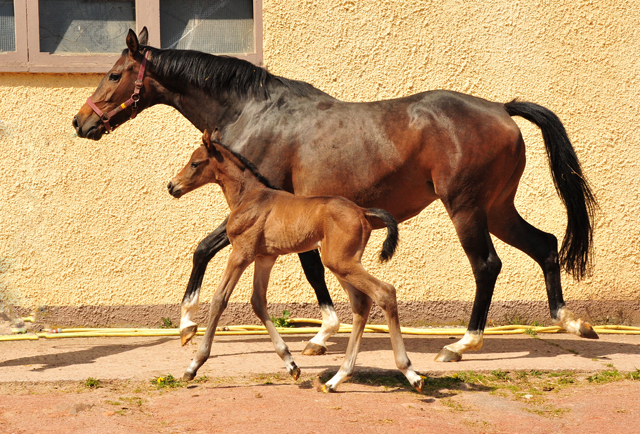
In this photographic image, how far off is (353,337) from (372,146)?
173cm

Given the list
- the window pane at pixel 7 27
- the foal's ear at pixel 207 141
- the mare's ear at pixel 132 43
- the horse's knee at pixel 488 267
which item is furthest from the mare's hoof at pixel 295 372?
the window pane at pixel 7 27

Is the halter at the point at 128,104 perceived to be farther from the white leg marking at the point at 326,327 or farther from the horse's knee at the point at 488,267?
the horse's knee at the point at 488,267

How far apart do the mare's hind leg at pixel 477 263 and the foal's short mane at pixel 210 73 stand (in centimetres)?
171

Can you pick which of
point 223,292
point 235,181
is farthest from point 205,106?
point 223,292

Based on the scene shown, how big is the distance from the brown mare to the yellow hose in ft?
3.13

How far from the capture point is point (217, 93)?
572cm

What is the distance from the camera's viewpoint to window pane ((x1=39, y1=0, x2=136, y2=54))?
6.86 m

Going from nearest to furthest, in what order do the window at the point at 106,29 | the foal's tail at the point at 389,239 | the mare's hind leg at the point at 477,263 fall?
the foal's tail at the point at 389,239 → the mare's hind leg at the point at 477,263 → the window at the point at 106,29

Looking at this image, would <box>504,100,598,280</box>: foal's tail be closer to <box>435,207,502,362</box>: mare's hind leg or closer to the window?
<box>435,207,502,362</box>: mare's hind leg

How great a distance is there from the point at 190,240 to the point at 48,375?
7.53 feet

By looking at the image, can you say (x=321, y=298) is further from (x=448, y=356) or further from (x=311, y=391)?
(x=311, y=391)

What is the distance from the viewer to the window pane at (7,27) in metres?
6.80

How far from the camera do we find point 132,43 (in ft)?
18.3

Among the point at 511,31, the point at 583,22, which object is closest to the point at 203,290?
the point at 511,31
